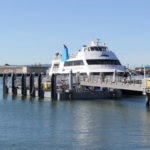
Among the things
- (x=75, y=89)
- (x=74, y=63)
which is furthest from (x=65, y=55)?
(x=75, y=89)

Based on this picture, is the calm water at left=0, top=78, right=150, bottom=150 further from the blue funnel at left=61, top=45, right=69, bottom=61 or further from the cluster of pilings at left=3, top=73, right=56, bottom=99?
the blue funnel at left=61, top=45, right=69, bottom=61

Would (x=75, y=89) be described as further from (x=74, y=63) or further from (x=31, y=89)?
(x=74, y=63)

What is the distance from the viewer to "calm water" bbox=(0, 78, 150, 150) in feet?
76.1

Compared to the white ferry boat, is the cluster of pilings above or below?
below

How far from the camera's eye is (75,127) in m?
28.4

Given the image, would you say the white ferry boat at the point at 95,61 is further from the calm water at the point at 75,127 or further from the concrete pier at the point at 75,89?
the calm water at the point at 75,127

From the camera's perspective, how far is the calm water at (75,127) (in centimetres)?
2319

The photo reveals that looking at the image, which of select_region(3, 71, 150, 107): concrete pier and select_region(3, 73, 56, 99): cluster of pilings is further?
select_region(3, 73, 56, 99): cluster of pilings

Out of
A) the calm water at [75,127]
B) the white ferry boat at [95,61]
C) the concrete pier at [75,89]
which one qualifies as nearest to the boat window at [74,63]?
the white ferry boat at [95,61]

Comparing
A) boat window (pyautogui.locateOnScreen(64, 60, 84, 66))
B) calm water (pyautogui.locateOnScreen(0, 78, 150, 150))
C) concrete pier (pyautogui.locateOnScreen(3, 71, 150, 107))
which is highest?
boat window (pyautogui.locateOnScreen(64, 60, 84, 66))

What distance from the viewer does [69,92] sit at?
48.2m

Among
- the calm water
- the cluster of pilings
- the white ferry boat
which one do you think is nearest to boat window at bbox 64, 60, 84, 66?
the white ferry boat

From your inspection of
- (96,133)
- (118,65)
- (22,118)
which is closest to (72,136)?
(96,133)

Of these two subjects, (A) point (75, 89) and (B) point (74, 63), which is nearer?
(A) point (75, 89)
